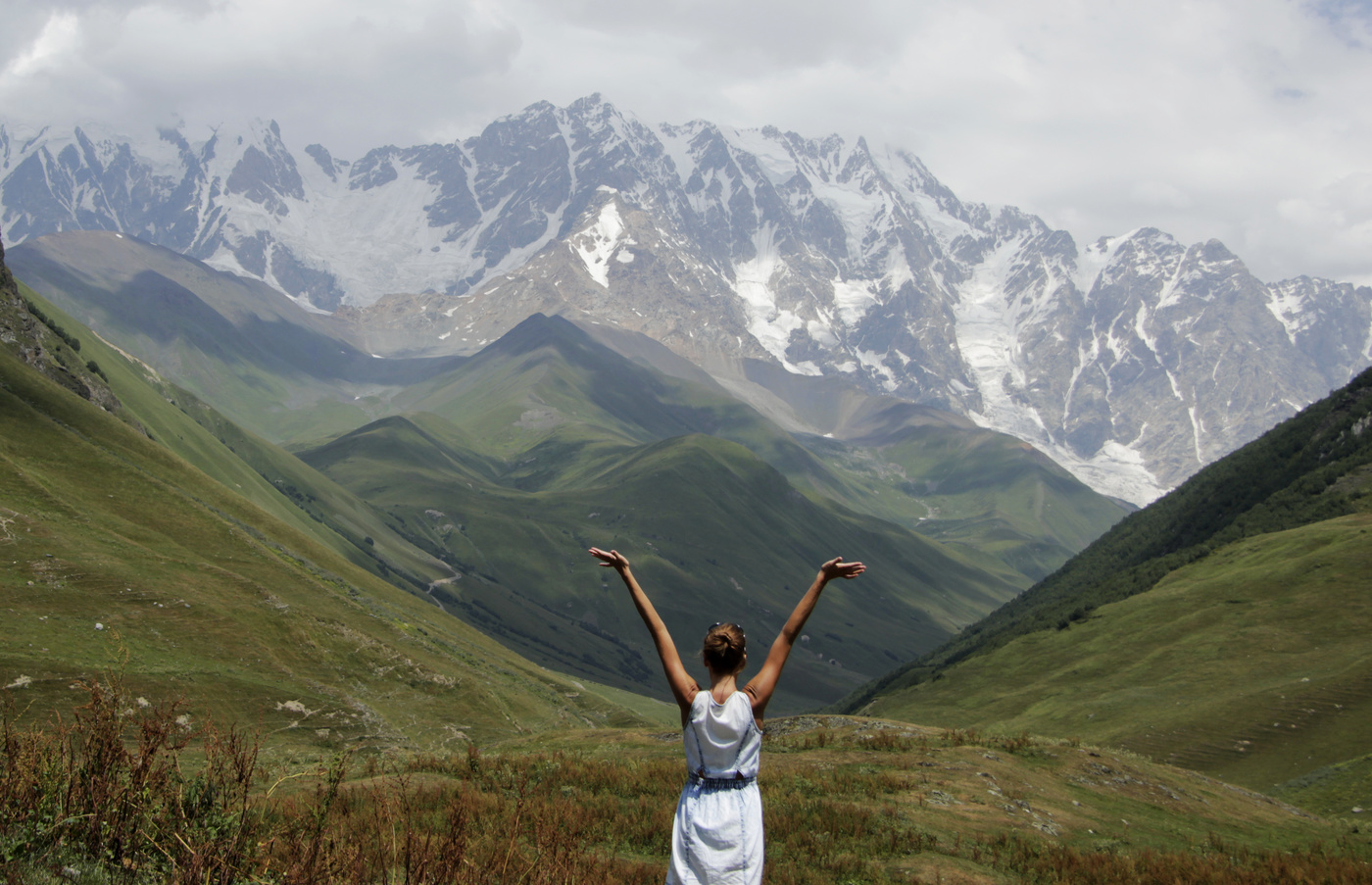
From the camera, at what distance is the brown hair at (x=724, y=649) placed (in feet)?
32.9

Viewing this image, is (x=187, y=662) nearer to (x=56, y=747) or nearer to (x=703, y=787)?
(x=56, y=747)

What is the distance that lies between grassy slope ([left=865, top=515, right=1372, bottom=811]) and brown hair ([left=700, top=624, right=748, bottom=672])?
5472 cm

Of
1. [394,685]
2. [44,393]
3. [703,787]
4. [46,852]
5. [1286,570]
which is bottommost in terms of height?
[394,685]

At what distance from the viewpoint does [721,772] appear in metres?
9.95

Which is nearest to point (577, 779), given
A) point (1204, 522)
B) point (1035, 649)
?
point (1035, 649)

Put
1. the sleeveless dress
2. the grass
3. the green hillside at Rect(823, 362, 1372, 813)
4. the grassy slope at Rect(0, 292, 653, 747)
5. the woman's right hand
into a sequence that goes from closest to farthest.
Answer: the sleeveless dress, the grass, the woman's right hand, the green hillside at Rect(823, 362, 1372, 813), the grassy slope at Rect(0, 292, 653, 747)

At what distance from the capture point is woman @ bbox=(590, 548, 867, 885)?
9812 millimetres

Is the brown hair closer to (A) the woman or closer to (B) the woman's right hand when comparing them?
(A) the woman

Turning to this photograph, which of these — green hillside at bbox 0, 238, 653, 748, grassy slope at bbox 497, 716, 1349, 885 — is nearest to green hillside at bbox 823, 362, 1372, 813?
grassy slope at bbox 497, 716, 1349, 885

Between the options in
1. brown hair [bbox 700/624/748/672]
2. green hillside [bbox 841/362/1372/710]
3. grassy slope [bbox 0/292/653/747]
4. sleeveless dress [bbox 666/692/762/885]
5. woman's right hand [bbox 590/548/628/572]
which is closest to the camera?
sleeveless dress [bbox 666/692/762/885]

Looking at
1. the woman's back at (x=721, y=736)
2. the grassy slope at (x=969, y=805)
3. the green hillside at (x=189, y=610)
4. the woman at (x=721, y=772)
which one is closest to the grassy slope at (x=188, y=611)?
the green hillside at (x=189, y=610)

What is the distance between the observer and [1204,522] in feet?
509

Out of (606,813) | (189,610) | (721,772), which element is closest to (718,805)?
(721,772)

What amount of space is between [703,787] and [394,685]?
76.7m
